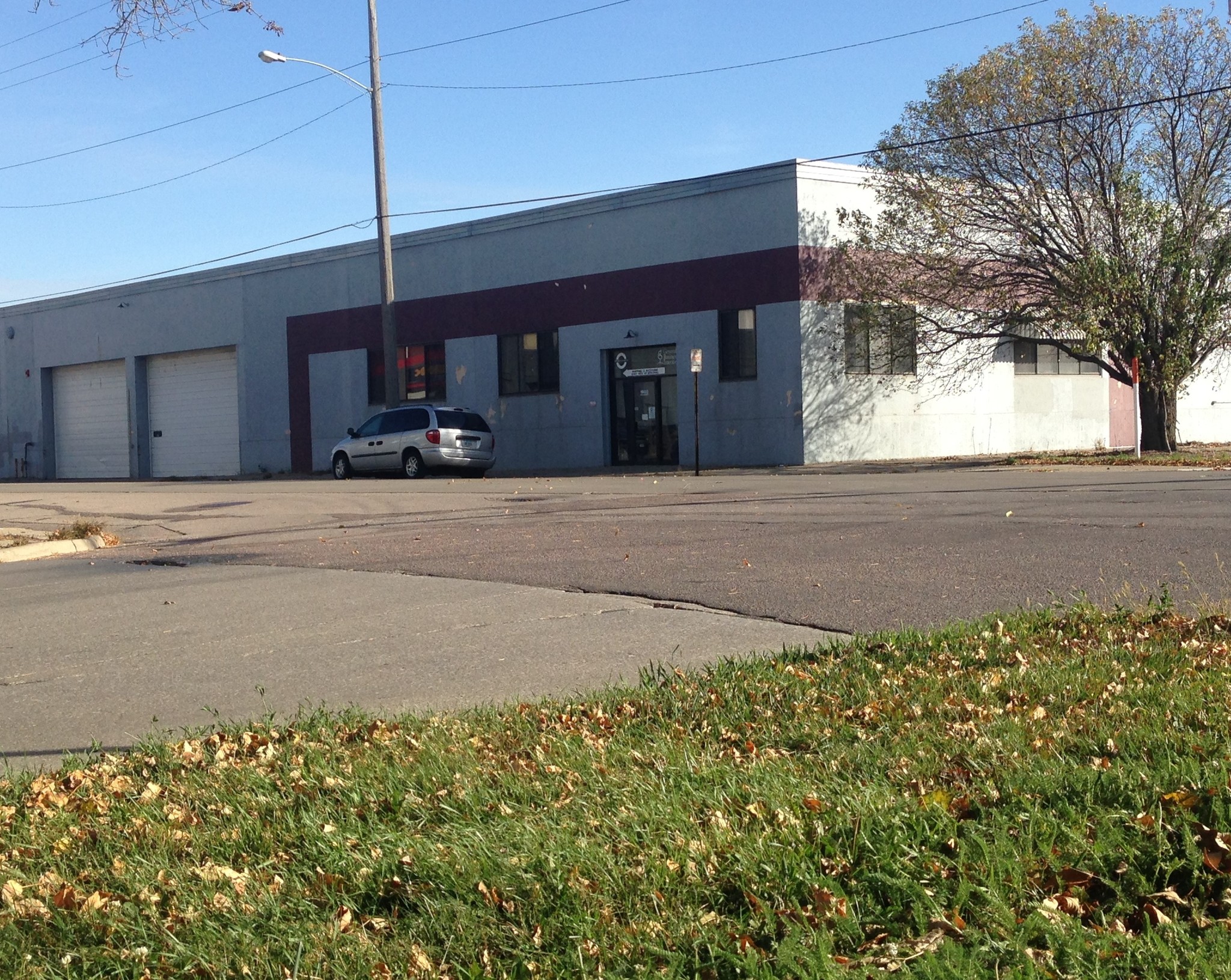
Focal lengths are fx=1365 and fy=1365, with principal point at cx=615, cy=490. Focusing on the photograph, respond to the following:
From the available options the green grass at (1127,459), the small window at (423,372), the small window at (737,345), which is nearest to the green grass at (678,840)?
the green grass at (1127,459)

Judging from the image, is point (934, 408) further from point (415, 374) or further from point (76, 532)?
point (76, 532)

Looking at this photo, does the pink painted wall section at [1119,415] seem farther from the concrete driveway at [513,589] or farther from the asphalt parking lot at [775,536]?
the concrete driveway at [513,589]

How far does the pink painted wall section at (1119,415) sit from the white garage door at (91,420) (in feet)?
104

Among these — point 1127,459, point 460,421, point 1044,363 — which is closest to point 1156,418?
point 1127,459

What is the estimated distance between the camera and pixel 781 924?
352 centimetres

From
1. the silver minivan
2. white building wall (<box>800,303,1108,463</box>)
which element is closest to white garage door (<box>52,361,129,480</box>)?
the silver minivan

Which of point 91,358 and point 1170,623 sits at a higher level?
point 91,358

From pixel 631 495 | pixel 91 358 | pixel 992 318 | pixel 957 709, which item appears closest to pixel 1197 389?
pixel 992 318

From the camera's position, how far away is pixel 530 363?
3659 centimetres

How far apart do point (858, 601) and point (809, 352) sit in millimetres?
22908

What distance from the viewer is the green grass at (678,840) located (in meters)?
3.45

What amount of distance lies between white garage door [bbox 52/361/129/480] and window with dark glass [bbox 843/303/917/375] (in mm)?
26833

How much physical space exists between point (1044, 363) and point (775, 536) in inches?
1028

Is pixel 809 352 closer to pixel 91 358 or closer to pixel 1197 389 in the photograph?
pixel 1197 389
